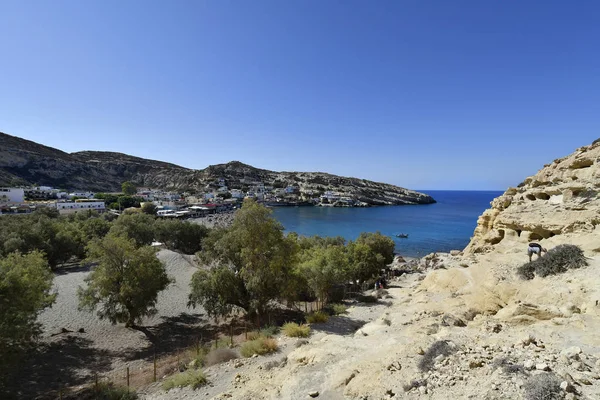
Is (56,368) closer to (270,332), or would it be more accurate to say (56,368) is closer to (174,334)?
(174,334)

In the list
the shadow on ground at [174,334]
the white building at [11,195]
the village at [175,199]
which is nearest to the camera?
the shadow on ground at [174,334]

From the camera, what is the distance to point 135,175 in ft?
534

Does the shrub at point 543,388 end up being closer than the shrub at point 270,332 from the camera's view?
Yes

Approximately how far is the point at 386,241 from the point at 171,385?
28889 mm

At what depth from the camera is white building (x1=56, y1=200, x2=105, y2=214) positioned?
237ft

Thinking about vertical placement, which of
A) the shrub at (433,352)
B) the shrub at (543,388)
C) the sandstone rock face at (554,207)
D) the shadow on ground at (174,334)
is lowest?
the shadow on ground at (174,334)

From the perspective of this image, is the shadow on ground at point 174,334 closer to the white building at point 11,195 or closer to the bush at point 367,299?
the bush at point 367,299

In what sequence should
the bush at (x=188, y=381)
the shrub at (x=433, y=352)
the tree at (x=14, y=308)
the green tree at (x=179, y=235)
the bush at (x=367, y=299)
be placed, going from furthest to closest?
the green tree at (x=179, y=235), the bush at (x=367, y=299), the tree at (x=14, y=308), the bush at (x=188, y=381), the shrub at (x=433, y=352)

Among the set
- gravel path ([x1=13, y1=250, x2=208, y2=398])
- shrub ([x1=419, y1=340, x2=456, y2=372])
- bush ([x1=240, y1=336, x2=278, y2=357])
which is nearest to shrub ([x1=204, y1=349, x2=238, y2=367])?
bush ([x1=240, y1=336, x2=278, y2=357])

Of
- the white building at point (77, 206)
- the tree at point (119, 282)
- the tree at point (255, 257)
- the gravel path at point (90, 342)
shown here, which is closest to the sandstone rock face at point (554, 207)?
the tree at point (255, 257)

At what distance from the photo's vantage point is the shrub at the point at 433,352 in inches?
281

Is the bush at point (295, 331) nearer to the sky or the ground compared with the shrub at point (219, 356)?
nearer to the sky

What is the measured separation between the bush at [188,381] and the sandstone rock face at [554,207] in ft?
56.5

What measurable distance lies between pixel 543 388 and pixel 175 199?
125 metres
